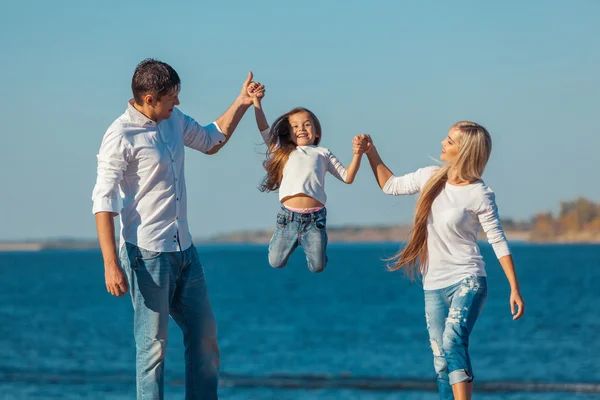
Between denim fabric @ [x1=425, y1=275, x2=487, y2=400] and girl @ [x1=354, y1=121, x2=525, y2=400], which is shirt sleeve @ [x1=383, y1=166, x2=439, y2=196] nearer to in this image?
girl @ [x1=354, y1=121, x2=525, y2=400]

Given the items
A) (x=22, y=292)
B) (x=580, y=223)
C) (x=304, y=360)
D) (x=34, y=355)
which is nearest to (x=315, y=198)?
(x=304, y=360)

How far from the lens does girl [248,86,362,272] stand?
671 cm

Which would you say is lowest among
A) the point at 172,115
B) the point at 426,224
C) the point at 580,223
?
the point at 580,223

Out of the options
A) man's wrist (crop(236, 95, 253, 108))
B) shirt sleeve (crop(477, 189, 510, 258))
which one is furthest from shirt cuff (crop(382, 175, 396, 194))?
man's wrist (crop(236, 95, 253, 108))

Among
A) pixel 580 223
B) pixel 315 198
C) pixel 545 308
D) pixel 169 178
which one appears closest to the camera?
pixel 169 178

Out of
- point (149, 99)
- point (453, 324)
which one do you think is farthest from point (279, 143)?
point (453, 324)

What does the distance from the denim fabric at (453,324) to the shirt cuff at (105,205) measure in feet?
6.84

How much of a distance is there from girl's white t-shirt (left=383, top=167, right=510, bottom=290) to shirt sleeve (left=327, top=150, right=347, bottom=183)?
0.76m

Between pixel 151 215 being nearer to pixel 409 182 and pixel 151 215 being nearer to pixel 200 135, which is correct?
pixel 200 135

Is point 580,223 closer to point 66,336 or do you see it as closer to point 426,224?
point 66,336

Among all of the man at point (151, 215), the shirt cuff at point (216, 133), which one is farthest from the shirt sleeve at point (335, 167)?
the man at point (151, 215)

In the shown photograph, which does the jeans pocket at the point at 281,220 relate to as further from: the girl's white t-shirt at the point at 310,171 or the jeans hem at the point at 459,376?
the jeans hem at the point at 459,376

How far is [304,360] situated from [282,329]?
1400 cm

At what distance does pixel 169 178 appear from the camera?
582 cm
